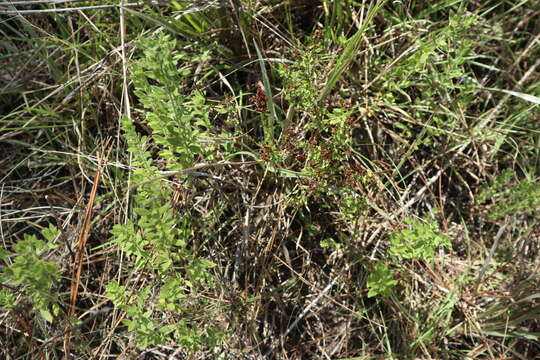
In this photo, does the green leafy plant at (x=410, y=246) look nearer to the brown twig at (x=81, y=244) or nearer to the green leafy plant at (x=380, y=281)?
the green leafy plant at (x=380, y=281)

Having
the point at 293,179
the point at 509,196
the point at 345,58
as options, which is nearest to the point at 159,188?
the point at 293,179

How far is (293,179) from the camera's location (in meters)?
2.25

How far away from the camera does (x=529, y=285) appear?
7.65ft

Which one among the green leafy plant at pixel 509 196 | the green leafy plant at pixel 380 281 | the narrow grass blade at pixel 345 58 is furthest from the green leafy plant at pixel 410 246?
the narrow grass blade at pixel 345 58

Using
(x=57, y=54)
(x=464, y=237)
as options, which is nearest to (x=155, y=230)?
(x=57, y=54)

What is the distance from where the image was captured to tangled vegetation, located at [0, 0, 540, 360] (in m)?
2.19

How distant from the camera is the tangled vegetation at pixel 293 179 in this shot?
7.19ft

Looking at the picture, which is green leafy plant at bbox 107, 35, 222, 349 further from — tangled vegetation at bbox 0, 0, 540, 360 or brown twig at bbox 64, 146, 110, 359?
brown twig at bbox 64, 146, 110, 359

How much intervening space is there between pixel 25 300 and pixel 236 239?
3.74 ft

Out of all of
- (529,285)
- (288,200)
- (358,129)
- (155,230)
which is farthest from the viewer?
(358,129)

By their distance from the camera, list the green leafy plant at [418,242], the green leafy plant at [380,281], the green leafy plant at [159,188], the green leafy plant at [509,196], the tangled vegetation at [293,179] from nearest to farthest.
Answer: the green leafy plant at [159,188]
the green leafy plant at [418,242]
the green leafy plant at [380,281]
the tangled vegetation at [293,179]
the green leafy plant at [509,196]

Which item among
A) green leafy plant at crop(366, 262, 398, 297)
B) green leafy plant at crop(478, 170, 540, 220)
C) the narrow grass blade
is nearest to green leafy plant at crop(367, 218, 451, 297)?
green leafy plant at crop(366, 262, 398, 297)

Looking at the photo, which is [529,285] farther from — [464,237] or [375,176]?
[375,176]

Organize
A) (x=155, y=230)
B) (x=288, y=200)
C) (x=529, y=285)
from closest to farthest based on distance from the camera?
(x=155, y=230), (x=288, y=200), (x=529, y=285)
